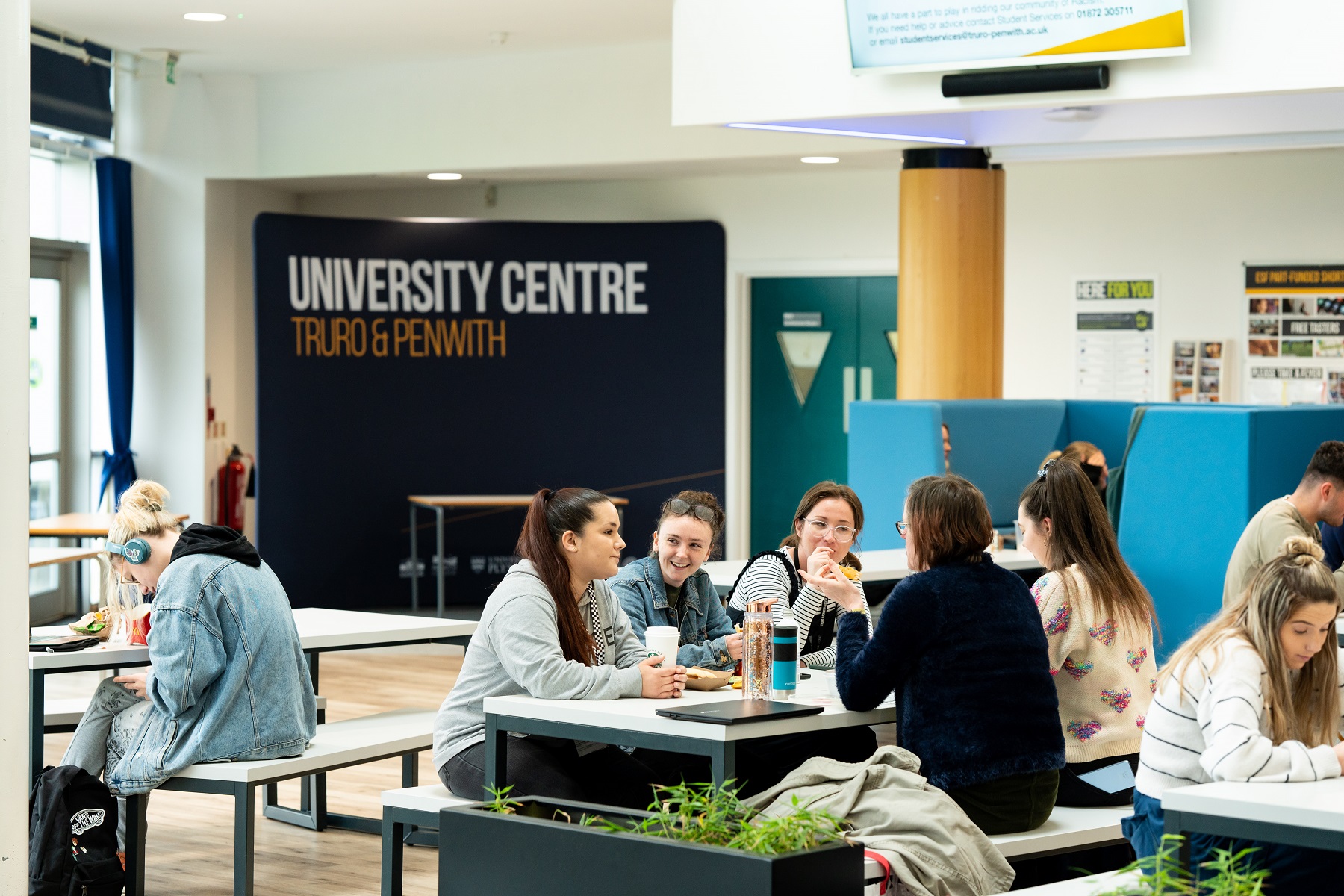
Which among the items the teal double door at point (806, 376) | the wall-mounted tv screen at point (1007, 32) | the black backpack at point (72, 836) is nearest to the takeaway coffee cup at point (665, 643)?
the black backpack at point (72, 836)

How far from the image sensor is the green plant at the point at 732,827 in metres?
2.59

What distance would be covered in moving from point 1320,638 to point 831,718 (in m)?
1.00

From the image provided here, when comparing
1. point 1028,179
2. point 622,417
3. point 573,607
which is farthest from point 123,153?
point 573,607

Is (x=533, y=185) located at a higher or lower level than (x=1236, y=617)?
higher

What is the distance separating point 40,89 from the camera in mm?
8789

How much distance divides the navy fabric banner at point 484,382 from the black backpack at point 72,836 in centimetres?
576

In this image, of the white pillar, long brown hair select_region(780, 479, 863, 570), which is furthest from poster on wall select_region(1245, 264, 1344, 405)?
the white pillar

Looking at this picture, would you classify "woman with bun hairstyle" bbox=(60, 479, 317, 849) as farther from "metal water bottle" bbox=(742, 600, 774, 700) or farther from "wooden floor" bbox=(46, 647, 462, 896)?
"metal water bottle" bbox=(742, 600, 774, 700)

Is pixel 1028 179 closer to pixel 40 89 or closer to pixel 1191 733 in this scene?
pixel 40 89

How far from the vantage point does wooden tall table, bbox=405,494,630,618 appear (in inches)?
369

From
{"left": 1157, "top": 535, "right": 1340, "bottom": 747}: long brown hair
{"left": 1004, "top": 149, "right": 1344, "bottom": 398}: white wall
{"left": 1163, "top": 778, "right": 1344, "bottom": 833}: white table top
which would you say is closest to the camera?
{"left": 1163, "top": 778, "right": 1344, "bottom": 833}: white table top

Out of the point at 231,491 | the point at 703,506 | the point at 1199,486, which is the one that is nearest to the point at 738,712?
the point at 703,506

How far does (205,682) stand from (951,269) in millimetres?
4654

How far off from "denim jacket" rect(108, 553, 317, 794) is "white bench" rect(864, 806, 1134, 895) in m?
1.87
